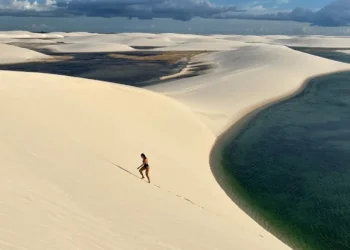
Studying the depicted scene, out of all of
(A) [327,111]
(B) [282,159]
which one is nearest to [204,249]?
(B) [282,159]

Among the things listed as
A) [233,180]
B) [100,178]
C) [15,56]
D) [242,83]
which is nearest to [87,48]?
[15,56]

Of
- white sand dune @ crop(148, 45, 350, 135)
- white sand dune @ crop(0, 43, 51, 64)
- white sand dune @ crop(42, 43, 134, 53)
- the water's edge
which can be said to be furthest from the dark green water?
white sand dune @ crop(42, 43, 134, 53)

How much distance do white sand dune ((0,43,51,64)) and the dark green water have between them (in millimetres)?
54233

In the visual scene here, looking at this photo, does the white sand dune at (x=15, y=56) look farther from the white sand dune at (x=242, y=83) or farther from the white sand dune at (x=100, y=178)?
the white sand dune at (x=100, y=178)

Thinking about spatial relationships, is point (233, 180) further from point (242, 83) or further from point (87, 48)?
point (87, 48)

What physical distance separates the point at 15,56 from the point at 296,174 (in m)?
69.0

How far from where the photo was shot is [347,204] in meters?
15.7

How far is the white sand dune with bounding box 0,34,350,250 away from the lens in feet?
26.6

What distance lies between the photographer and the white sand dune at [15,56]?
73.8 m

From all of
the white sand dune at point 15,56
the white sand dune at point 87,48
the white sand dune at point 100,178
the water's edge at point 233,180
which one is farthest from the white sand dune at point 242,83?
the white sand dune at point 87,48

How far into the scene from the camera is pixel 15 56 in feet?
251

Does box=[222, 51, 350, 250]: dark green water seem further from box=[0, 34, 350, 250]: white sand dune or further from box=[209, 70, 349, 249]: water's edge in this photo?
box=[0, 34, 350, 250]: white sand dune

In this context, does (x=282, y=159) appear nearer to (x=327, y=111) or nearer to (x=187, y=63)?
(x=327, y=111)

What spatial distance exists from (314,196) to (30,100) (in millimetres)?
12676
